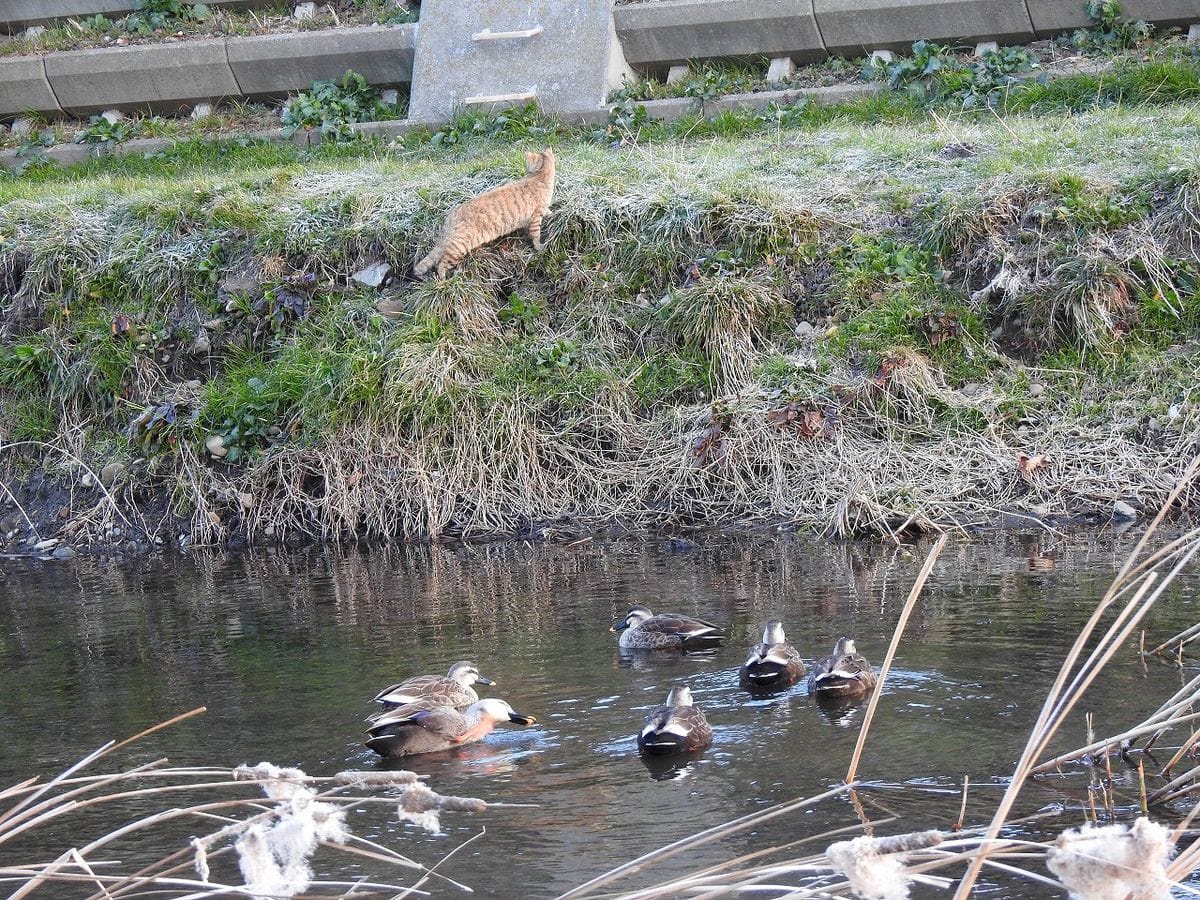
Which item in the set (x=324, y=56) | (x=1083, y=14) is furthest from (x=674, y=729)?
(x=324, y=56)

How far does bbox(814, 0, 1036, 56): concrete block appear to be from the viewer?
1280 cm

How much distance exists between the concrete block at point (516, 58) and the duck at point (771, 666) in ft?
28.2

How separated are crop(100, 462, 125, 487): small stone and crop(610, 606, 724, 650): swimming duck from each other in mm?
5045

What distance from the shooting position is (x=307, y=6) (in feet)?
48.4

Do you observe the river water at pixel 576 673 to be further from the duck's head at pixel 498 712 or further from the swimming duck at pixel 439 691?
the swimming duck at pixel 439 691

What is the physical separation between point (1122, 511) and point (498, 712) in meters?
4.54

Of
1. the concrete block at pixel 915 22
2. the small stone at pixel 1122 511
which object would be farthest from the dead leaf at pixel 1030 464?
the concrete block at pixel 915 22

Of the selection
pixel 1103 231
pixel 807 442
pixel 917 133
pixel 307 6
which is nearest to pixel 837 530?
pixel 807 442

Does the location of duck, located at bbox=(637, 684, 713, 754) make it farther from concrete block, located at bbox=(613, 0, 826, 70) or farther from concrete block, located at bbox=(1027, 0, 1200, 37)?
concrete block, located at bbox=(1027, 0, 1200, 37)

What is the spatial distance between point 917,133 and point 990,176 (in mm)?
1717

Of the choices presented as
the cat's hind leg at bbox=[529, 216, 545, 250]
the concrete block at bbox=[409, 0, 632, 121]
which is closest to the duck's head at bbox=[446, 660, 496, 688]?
the cat's hind leg at bbox=[529, 216, 545, 250]

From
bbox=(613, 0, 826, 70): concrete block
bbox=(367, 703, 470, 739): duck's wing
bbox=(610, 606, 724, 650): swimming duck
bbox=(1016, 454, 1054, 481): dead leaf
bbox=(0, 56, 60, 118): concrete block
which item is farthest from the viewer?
bbox=(0, 56, 60, 118): concrete block

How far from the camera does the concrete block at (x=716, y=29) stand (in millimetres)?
13289

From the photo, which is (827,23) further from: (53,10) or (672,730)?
(672,730)
